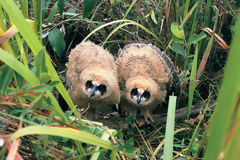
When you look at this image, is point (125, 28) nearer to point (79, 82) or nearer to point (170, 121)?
point (79, 82)

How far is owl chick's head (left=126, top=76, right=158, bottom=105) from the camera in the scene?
2.63m

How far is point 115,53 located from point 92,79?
97 cm

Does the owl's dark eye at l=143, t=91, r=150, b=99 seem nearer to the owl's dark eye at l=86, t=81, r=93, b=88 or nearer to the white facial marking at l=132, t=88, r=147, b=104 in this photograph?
the white facial marking at l=132, t=88, r=147, b=104

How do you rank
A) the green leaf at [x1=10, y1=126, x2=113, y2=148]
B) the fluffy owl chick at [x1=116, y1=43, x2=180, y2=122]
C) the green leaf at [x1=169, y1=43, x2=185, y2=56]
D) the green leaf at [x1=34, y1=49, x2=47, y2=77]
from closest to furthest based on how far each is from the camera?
1. the green leaf at [x1=10, y1=126, x2=113, y2=148]
2. the green leaf at [x1=34, y1=49, x2=47, y2=77]
3. the green leaf at [x1=169, y1=43, x2=185, y2=56]
4. the fluffy owl chick at [x1=116, y1=43, x2=180, y2=122]

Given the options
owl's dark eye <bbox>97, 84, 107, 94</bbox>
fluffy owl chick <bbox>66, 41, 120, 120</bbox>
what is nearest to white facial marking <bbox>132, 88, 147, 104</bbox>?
fluffy owl chick <bbox>66, 41, 120, 120</bbox>

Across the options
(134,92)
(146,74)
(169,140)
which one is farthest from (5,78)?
(146,74)

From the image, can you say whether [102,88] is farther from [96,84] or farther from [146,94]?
[146,94]

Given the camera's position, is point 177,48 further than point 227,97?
Yes

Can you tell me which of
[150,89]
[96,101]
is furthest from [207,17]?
[96,101]

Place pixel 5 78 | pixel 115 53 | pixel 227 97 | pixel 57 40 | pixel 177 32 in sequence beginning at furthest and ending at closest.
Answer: pixel 115 53 → pixel 57 40 → pixel 177 32 → pixel 5 78 → pixel 227 97

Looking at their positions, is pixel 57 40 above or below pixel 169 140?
above

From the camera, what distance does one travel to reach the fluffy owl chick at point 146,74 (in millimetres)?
2781

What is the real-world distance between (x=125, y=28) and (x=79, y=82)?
90cm

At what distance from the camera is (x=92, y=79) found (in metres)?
2.51
